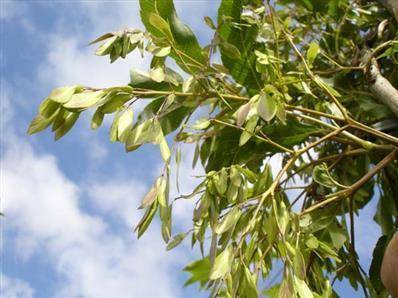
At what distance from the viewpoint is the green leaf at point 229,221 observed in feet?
2.08

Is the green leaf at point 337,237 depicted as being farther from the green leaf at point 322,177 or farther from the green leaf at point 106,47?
the green leaf at point 106,47

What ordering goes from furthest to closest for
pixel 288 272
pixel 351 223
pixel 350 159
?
pixel 350 159 → pixel 351 223 → pixel 288 272

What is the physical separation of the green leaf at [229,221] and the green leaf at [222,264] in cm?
2

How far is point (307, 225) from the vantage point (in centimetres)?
75

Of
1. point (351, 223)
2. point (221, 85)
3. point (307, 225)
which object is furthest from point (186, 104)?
point (351, 223)

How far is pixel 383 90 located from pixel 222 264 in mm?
395

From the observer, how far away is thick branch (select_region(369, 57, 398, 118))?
0.85 metres

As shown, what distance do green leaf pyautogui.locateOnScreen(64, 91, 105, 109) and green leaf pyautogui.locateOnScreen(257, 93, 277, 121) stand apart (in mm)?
167

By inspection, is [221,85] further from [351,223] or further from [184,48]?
[351,223]

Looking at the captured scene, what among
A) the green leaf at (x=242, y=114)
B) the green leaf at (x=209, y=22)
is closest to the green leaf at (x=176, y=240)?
the green leaf at (x=242, y=114)

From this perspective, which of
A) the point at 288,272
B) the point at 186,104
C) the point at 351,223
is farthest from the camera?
the point at 351,223

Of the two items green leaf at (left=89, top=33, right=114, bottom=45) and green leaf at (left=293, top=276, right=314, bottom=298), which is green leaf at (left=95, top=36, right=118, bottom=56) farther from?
green leaf at (left=293, top=276, right=314, bottom=298)

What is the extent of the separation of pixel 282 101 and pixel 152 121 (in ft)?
0.58

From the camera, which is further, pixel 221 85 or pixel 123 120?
pixel 221 85
